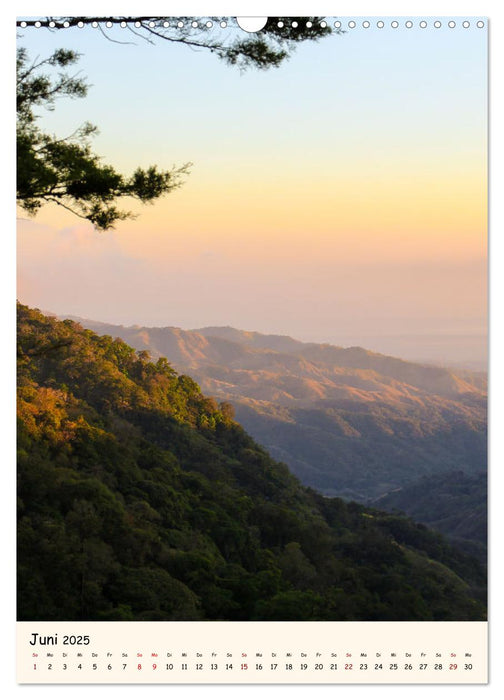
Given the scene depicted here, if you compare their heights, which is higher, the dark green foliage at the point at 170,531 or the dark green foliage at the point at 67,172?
the dark green foliage at the point at 67,172

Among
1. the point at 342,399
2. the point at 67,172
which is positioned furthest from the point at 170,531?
the point at 342,399

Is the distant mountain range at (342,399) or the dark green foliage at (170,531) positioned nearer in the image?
the dark green foliage at (170,531)

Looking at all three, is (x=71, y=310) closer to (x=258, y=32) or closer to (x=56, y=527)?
(x=56, y=527)

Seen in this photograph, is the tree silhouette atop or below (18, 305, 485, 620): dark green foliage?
atop
